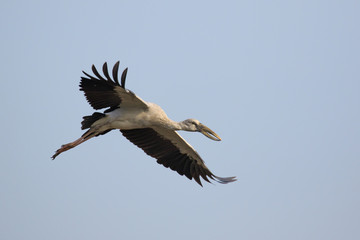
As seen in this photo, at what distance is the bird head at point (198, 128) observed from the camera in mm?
15289

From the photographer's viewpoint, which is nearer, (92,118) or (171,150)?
(92,118)

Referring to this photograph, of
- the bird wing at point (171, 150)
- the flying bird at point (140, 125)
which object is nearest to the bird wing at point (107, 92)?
the flying bird at point (140, 125)

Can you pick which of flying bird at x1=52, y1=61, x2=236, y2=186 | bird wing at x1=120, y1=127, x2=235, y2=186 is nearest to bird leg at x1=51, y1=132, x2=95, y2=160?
flying bird at x1=52, y1=61, x2=236, y2=186

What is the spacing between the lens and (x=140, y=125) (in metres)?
14.6

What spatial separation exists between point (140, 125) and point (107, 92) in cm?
106

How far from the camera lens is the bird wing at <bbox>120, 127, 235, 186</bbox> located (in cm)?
1574

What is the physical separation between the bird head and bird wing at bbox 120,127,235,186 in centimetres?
39

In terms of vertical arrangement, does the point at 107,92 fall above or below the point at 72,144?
above

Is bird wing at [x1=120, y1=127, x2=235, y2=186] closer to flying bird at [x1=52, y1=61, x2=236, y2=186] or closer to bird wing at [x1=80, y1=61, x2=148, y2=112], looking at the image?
flying bird at [x1=52, y1=61, x2=236, y2=186]

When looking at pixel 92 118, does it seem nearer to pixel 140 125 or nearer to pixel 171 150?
pixel 140 125

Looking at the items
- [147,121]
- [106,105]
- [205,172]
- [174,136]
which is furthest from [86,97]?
[205,172]

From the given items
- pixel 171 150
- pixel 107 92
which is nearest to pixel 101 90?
pixel 107 92

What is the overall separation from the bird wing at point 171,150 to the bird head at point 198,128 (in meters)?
0.39

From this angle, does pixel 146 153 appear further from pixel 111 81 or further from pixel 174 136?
pixel 111 81
